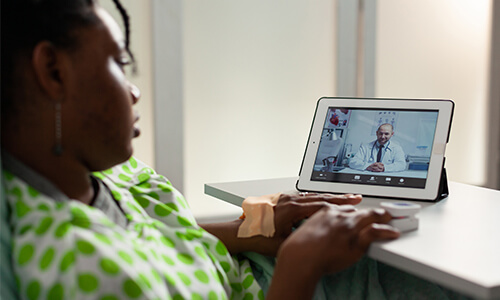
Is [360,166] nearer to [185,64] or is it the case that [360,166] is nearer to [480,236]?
[480,236]

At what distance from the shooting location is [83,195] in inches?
32.6

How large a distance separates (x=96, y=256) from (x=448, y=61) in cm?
284

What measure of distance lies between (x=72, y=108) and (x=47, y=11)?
5.2 inches

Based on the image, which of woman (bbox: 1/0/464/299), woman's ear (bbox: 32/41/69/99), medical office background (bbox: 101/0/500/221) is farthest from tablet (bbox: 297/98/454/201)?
medical office background (bbox: 101/0/500/221)

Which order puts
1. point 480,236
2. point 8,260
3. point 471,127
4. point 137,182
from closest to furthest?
point 8,260 → point 480,236 → point 137,182 → point 471,127

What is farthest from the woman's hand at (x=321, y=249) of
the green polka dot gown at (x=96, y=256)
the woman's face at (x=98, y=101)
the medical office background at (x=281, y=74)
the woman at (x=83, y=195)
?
the medical office background at (x=281, y=74)

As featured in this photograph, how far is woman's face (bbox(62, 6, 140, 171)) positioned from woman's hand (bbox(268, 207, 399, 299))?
11.6 inches

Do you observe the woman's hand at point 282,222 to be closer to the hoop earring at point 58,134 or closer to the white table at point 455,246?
the white table at point 455,246

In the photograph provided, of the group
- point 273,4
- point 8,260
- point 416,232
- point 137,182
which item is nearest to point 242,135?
point 273,4

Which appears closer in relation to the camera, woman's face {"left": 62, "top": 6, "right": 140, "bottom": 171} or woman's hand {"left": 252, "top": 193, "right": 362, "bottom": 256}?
woman's face {"left": 62, "top": 6, "right": 140, "bottom": 171}

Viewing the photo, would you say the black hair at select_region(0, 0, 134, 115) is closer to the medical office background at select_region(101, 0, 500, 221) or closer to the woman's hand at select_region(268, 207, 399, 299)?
the woman's hand at select_region(268, 207, 399, 299)

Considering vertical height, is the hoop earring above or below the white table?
above

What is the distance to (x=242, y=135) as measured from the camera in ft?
8.65

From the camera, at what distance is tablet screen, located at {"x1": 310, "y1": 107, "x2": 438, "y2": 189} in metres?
1.16
